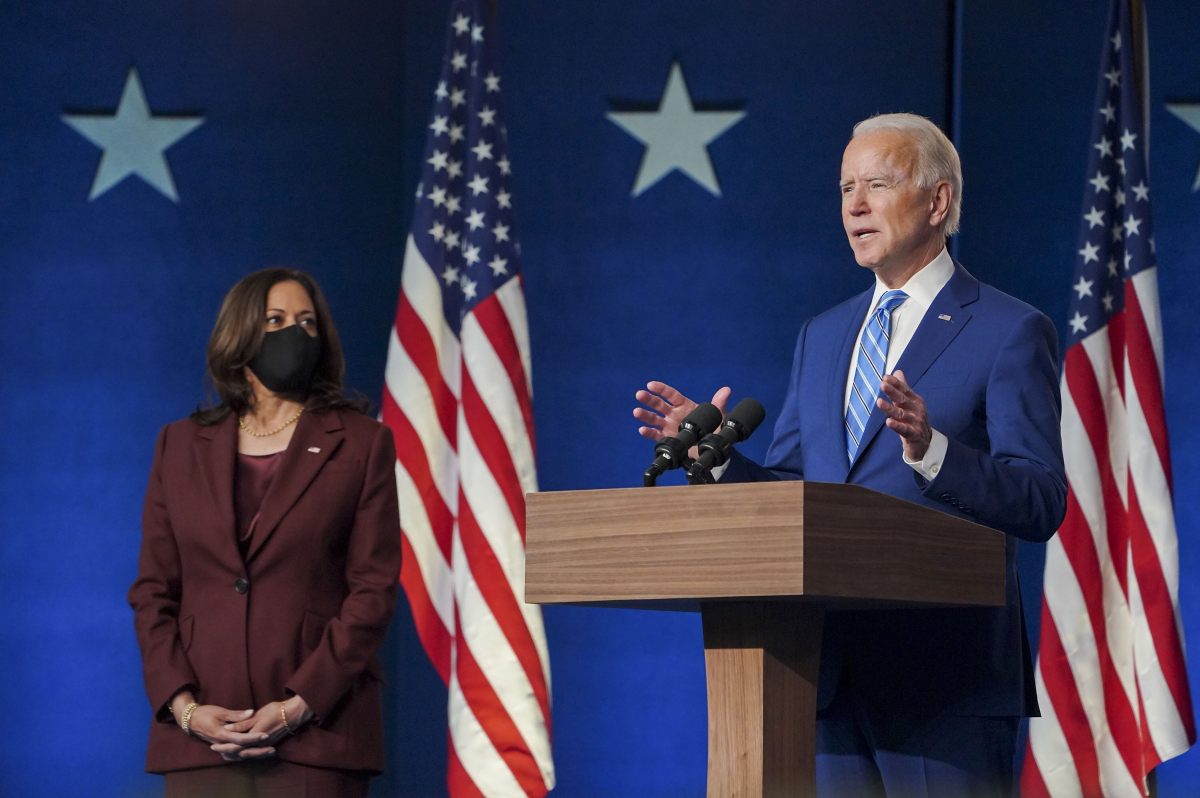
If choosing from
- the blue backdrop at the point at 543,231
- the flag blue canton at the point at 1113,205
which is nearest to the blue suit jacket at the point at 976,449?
the flag blue canton at the point at 1113,205

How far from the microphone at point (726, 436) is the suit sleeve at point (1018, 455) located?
240 mm

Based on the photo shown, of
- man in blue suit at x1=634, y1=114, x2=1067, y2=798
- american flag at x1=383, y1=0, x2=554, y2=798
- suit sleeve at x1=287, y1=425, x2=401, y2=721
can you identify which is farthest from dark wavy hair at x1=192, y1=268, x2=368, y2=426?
man in blue suit at x1=634, y1=114, x2=1067, y2=798

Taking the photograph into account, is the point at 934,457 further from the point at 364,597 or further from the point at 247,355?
the point at 247,355

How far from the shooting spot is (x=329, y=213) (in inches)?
202

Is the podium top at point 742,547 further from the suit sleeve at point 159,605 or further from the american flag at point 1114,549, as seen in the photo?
the american flag at point 1114,549

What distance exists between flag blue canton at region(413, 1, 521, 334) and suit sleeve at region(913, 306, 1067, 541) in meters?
2.62

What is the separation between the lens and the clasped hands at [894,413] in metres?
1.85

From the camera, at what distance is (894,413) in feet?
6.08

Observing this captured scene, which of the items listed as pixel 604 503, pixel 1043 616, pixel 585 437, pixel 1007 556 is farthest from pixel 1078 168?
pixel 604 503

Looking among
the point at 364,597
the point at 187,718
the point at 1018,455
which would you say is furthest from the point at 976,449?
the point at 187,718

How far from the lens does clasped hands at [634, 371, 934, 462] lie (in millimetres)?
1848

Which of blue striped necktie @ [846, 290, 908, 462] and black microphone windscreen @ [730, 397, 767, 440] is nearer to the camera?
black microphone windscreen @ [730, 397, 767, 440]

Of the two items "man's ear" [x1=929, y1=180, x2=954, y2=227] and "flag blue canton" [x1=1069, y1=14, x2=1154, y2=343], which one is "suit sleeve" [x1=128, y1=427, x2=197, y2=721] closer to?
"man's ear" [x1=929, y1=180, x2=954, y2=227]

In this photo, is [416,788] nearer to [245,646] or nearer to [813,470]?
[245,646]
